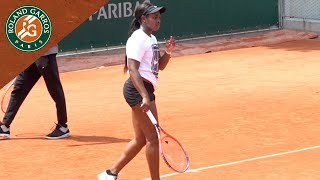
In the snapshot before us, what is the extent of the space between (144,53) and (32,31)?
2.81m

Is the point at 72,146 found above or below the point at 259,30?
above

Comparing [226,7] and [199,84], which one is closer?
[199,84]

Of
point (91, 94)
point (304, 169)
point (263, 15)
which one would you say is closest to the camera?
point (304, 169)

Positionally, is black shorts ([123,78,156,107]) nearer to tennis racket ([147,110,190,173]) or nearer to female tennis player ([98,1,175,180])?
female tennis player ([98,1,175,180])

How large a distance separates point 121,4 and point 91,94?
5981 mm

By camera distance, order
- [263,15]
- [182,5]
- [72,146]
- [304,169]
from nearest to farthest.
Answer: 1. [304,169]
2. [72,146]
3. [182,5]
4. [263,15]

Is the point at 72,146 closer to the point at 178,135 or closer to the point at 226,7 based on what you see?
the point at 178,135

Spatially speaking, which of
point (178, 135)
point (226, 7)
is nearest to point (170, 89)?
point (178, 135)

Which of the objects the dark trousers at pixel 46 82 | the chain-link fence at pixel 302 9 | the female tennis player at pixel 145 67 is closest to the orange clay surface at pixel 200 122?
the dark trousers at pixel 46 82

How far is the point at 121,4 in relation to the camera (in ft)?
61.7

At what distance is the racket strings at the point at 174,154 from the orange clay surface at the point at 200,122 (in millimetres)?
1070

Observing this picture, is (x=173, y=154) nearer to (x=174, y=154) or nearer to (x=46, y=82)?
(x=174, y=154)

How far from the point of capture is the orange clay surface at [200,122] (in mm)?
7551

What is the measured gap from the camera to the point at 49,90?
9.23 m
